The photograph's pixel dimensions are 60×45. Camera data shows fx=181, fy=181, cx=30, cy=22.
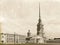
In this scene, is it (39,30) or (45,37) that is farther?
(39,30)

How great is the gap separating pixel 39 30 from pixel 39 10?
3714 mm

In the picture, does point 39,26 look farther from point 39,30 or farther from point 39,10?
point 39,10

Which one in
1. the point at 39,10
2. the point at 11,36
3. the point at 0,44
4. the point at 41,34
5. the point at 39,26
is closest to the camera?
the point at 0,44

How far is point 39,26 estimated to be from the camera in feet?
68.7

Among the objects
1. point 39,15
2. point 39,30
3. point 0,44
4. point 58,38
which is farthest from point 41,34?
point 0,44

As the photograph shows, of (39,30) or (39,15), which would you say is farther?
(39,30)

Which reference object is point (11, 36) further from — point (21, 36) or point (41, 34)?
point (41, 34)

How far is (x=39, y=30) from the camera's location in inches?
777

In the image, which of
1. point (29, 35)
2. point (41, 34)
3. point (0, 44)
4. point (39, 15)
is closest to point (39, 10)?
point (39, 15)

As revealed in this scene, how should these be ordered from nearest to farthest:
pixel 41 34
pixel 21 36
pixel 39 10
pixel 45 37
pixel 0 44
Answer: pixel 0 44, pixel 21 36, pixel 39 10, pixel 45 37, pixel 41 34

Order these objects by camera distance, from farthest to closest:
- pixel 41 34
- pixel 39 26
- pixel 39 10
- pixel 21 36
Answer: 1. pixel 39 26
2. pixel 41 34
3. pixel 39 10
4. pixel 21 36

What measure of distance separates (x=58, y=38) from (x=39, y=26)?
5541 millimetres

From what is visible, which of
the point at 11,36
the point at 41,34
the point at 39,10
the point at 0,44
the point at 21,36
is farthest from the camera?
the point at 41,34

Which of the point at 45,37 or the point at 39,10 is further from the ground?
the point at 39,10
